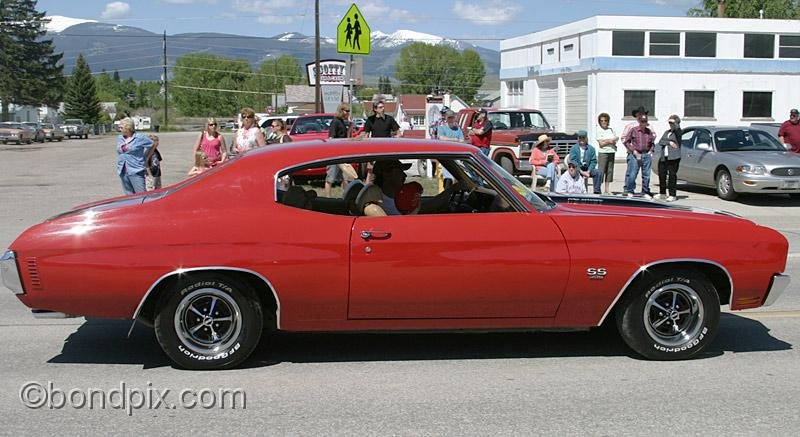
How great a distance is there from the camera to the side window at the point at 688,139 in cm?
1912

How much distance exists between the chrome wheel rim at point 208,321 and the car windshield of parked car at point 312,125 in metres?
17.4

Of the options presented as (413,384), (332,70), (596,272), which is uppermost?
(332,70)

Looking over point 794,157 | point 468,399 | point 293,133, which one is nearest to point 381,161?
point 468,399

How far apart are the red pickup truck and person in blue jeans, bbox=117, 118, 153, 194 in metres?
10.4

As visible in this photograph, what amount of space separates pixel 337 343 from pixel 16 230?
8671 millimetres

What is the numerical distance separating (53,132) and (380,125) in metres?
56.4

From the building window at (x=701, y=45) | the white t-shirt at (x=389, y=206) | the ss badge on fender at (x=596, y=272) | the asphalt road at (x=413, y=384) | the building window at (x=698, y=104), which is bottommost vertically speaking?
the asphalt road at (x=413, y=384)

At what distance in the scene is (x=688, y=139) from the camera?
1942 cm

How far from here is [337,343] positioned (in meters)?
6.62

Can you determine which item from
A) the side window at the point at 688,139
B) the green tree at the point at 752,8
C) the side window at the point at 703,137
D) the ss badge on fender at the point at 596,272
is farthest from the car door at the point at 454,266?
the green tree at the point at 752,8

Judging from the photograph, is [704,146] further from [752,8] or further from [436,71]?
[436,71]

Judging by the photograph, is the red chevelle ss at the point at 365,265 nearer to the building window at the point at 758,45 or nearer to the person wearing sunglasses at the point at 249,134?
the person wearing sunglasses at the point at 249,134

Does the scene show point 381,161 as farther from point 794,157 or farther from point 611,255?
point 794,157

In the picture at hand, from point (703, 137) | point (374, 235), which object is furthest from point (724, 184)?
point (374, 235)
